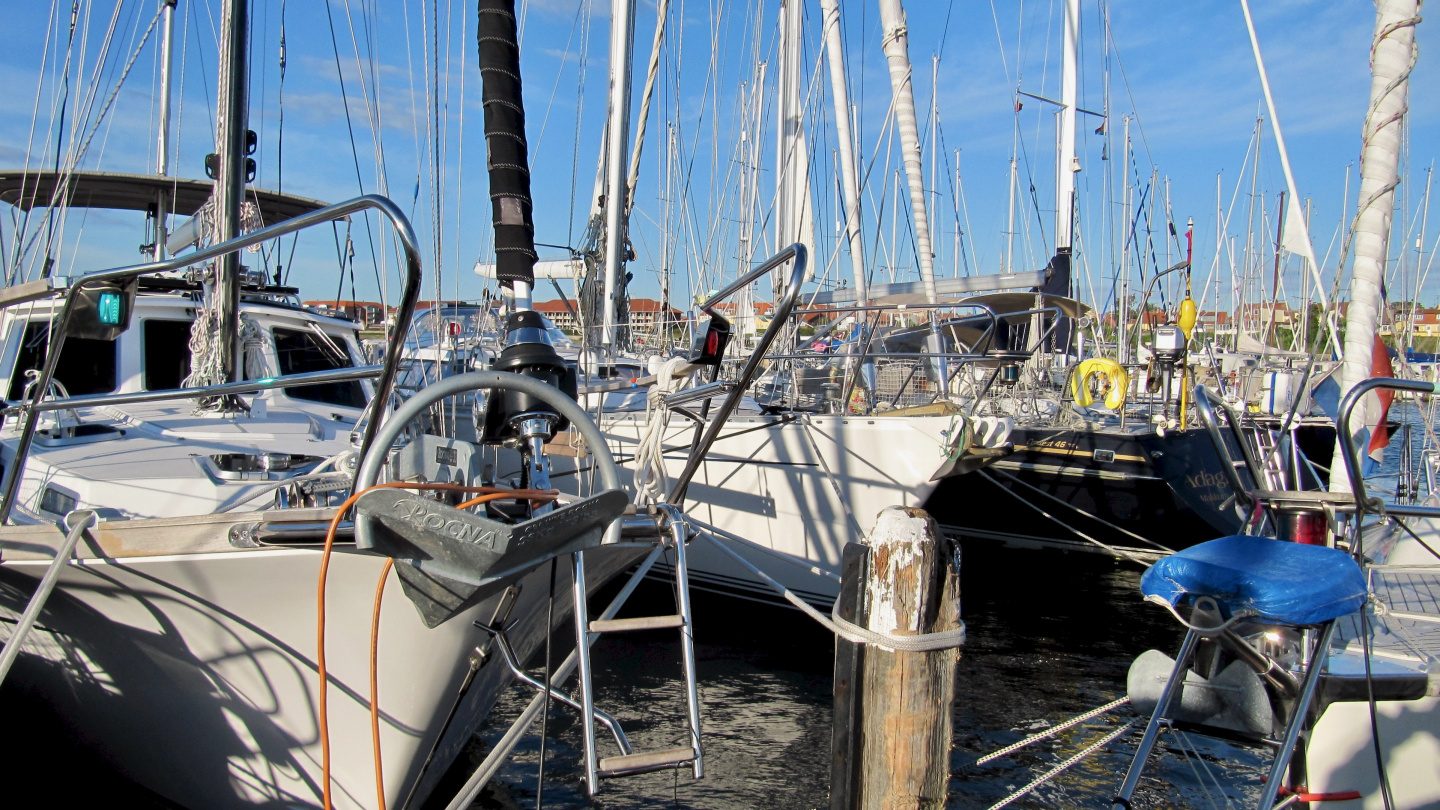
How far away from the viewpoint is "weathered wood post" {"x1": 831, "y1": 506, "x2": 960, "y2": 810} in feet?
8.79

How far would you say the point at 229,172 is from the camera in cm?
564

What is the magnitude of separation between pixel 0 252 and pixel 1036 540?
1170cm

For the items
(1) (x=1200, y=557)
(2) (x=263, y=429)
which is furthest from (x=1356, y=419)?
(2) (x=263, y=429)

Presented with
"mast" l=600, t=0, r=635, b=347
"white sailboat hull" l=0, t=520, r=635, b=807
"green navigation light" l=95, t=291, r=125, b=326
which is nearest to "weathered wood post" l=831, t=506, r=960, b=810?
"white sailboat hull" l=0, t=520, r=635, b=807

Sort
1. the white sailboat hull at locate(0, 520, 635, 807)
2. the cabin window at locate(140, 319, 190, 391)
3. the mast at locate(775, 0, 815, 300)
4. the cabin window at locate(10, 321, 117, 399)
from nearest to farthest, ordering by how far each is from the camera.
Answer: the white sailboat hull at locate(0, 520, 635, 807), the cabin window at locate(10, 321, 117, 399), the cabin window at locate(140, 319, 190, 391), the mast at locate(775, 0, 815, 300)

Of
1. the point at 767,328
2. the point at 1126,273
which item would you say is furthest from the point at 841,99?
the point at 1126,273

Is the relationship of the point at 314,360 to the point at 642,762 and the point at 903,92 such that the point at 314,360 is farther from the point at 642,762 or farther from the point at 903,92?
the point at 642,762

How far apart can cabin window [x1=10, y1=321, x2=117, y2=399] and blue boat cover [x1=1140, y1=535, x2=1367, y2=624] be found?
6.45 metres

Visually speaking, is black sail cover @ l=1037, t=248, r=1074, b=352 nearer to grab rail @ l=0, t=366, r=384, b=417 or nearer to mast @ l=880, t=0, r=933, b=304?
→ mast @ l=880, t=0, r=933, b=304

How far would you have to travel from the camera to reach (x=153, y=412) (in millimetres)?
5699

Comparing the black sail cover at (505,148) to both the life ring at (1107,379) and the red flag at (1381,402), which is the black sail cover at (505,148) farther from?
the life ring at (1107,379)

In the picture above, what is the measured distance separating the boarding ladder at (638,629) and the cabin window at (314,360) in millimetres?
4517

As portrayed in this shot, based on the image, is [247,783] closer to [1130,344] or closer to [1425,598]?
[1425,598]

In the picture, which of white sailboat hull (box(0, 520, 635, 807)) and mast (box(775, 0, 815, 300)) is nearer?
white sailboat hull (box(0, 520, 635, 807))
